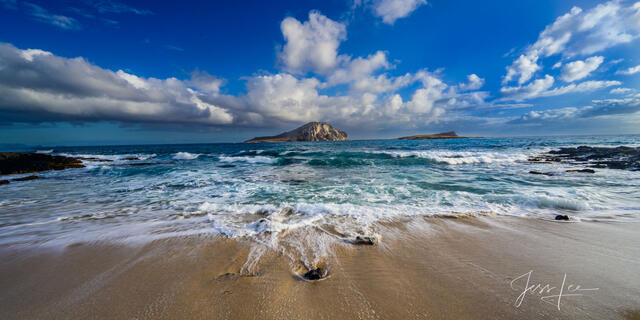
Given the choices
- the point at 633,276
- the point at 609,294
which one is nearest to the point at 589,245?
the point at 633,276

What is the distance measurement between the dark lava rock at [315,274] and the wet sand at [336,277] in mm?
102

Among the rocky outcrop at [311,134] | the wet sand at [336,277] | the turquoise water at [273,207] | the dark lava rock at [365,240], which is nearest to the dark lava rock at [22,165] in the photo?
the turquoise water at [273,207]

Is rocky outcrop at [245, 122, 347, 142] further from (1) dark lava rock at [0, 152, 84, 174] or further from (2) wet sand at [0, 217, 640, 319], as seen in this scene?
(2) wet sand at [0, 217, 640, 319]

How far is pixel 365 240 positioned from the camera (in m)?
3.48

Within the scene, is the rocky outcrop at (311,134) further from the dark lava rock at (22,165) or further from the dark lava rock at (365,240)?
the dark lava rock at (365,240)

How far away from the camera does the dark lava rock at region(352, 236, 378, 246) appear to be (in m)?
3.44

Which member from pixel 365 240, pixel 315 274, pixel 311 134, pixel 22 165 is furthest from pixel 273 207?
pixel 311 134

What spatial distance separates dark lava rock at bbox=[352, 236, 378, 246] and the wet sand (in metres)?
0.12

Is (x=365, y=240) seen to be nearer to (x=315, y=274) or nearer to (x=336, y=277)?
(x=336, y=277)

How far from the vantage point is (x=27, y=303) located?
85.4 inches

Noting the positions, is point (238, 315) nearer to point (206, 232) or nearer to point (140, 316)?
point (140, 316)

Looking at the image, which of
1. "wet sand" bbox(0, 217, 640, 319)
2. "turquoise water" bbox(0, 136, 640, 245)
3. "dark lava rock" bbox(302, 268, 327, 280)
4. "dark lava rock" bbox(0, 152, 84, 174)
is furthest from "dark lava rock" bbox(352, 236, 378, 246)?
"dark lava rock" bbox(0, 152, 84, 174)

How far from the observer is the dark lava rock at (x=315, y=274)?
2.51 metres

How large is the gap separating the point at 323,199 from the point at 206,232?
10.7 feet
